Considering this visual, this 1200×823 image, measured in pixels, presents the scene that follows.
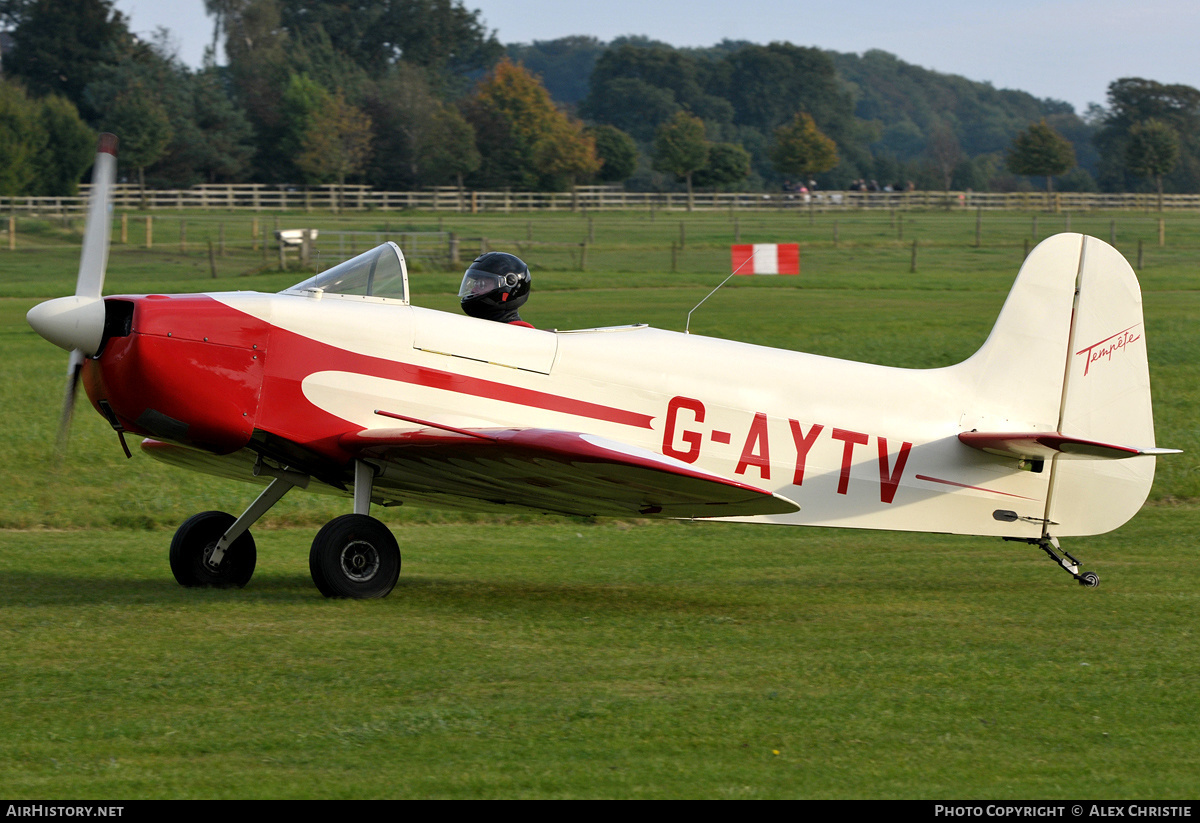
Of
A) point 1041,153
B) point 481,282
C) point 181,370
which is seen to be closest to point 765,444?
point 481,282

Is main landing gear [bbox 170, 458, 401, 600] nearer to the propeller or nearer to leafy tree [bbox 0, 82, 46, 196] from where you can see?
the propeller

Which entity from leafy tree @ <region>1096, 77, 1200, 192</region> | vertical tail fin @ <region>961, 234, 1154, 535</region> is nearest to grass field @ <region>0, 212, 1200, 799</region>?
vertical tail fin @ <region>961, 234, 1154, 535</region>

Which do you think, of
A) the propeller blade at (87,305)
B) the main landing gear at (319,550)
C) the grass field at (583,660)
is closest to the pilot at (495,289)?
the main landing gear at (319,550)

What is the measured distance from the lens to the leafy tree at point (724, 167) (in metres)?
91.6

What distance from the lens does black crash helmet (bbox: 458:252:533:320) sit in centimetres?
914

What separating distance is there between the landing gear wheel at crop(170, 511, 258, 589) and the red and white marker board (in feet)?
14.6

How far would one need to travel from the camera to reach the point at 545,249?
51281 millimetres

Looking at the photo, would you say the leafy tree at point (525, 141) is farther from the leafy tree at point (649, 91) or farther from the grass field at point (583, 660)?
the grass field at point (583, 660)

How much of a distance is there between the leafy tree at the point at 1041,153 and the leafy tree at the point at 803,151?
47.3ft

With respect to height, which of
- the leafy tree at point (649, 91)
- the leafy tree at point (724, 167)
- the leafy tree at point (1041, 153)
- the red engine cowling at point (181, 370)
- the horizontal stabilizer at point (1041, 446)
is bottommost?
the horizontal stabilizer at point (1041, 446)

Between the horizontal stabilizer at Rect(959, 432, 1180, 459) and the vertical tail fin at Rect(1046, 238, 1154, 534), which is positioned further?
the vertical tail fin at Rect(1046, 238, 1154, 534)
